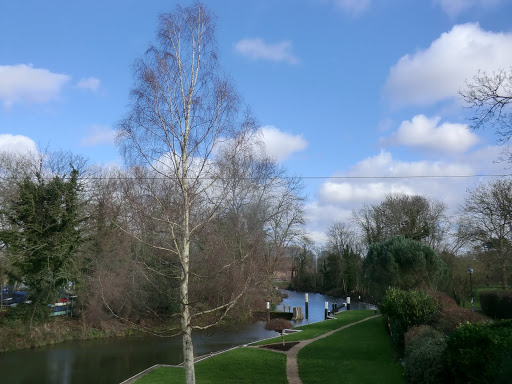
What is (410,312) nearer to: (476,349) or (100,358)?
(476,349)

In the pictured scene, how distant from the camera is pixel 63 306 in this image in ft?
88.5

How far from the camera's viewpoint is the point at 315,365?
13305 mm

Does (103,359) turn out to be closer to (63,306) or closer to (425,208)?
(63,306)

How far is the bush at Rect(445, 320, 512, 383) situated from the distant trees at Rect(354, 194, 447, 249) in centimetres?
3159

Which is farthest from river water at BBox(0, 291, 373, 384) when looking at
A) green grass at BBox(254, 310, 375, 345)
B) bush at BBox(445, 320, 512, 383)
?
bush at BBox(445, 320, 512, 383)

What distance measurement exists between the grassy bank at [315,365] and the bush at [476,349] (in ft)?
9.92

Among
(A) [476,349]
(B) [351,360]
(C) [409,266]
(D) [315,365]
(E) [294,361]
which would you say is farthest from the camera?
(C) [409,266]

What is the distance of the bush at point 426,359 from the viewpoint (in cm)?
832

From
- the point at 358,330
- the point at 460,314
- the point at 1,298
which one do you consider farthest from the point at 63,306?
the point at 460,314

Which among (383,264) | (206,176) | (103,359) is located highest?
(206,176)

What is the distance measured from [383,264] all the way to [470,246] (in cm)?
1309

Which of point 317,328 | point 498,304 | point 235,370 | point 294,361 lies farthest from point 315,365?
point 498,304

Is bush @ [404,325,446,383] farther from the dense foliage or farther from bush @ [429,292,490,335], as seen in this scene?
the dense foliage

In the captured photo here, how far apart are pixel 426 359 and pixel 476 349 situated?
2.06 metres
